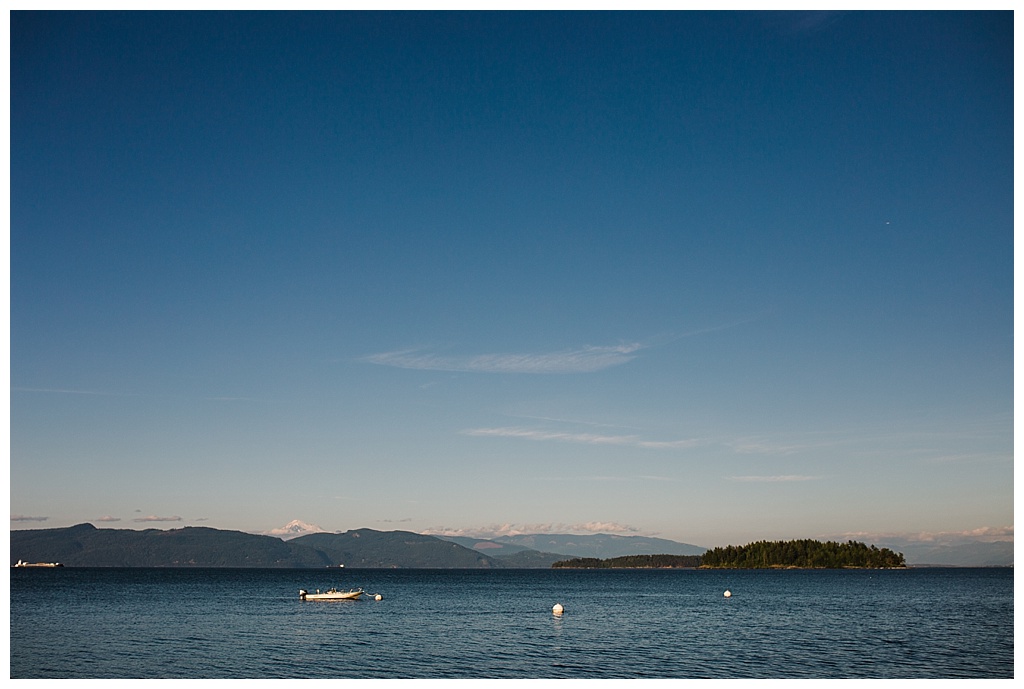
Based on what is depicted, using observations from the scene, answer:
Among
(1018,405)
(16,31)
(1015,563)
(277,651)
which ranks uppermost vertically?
(16,31)

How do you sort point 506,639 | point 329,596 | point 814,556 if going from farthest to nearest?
point 814,556 → point 329,596 → point 506,639

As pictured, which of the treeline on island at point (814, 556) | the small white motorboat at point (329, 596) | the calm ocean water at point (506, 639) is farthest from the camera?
the treeline on island at point (814, 556)

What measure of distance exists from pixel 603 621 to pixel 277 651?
7980 millimetres

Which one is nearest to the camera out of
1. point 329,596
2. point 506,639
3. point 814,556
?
point 506,639

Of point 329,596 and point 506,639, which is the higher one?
point 329,596

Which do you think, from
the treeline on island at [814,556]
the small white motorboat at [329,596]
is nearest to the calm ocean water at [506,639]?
the small white motorboat at [329,596]

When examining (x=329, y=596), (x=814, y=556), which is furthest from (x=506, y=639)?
(x=814, y=556)

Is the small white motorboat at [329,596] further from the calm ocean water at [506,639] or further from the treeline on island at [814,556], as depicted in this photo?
the treeline on island at [814,556]

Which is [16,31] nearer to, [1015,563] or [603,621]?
[1015,563]

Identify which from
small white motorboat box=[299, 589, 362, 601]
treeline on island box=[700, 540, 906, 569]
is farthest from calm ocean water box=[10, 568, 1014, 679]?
treeline on island box=[700, 540, 906, 569]

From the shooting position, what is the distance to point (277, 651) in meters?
14.5

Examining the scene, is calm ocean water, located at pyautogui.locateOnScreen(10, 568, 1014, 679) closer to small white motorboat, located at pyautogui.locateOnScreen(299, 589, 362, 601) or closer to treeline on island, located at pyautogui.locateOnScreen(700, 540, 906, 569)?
small white motorboat, located at pyautogui.locateOnScreen(299, 589, 362, 601)

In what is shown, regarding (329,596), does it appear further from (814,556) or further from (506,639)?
(814,556)
